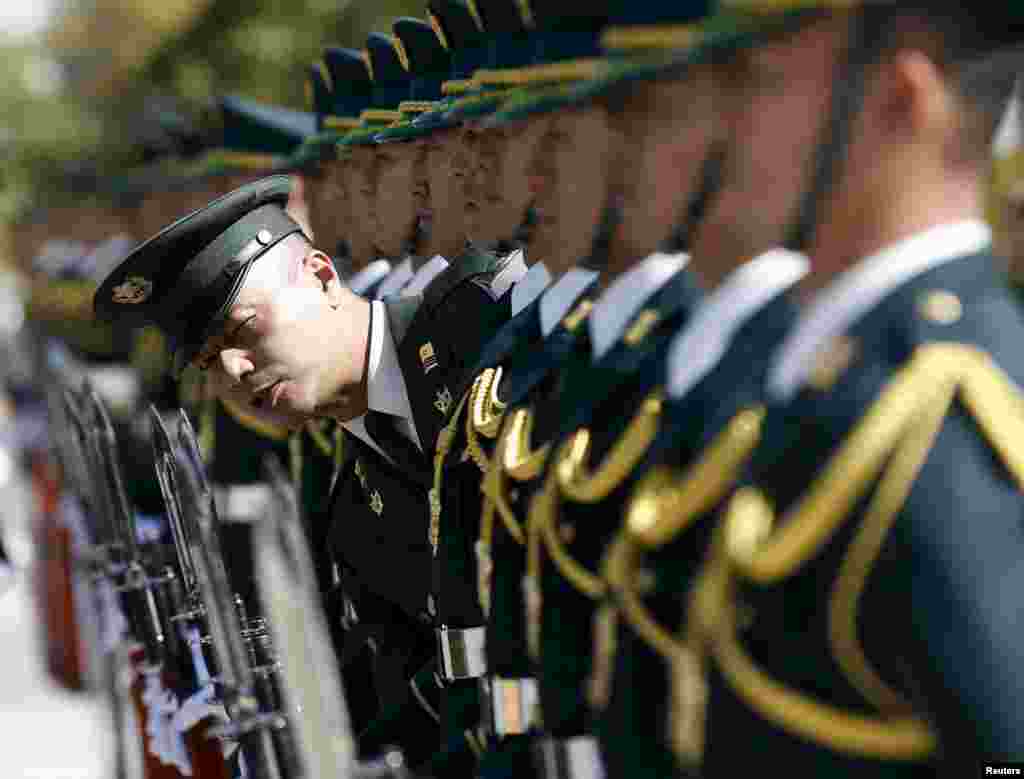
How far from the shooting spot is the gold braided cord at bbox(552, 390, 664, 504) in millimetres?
2283

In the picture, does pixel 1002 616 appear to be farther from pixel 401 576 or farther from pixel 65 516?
pixel 65 516

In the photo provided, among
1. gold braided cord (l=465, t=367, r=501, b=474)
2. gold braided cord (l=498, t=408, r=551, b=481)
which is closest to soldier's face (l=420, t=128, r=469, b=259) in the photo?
gold braided cord (l=465, t=367, r=501, b=474)

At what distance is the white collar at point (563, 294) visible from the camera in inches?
110

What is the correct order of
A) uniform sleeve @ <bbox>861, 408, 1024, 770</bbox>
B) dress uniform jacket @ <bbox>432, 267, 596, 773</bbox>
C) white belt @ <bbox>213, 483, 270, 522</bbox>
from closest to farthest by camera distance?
uniform sleeve @ <bbox>861, 408, 1024, 770</bbox> → dress uniform jacket @ <bbox>432, 267, 596, 773</bbox> → white belt @ <bbox>213, 483, 270, 522</bbox>

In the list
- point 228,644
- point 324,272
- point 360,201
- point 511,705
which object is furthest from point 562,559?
point 360,201

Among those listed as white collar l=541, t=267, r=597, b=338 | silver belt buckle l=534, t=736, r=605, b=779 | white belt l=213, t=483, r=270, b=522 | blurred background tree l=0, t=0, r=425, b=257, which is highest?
blurred background tree l=0, t=0, r=425, b=257

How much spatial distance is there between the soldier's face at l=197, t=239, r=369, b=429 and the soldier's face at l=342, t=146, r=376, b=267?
1.85 ft

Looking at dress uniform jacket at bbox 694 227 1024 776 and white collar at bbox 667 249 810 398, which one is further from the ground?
white collar at bbox 667 249 810 398

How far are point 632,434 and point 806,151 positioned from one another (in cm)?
48

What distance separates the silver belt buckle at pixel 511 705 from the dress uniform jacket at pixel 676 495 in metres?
0.56

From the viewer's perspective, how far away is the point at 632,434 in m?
2.30

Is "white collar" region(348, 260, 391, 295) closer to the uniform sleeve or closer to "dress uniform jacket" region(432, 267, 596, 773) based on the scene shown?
"dress uniform jacket" region(432, 267, 596, 773)

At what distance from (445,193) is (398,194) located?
387 mm

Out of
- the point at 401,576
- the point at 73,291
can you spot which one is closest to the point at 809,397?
the point at 401,576
